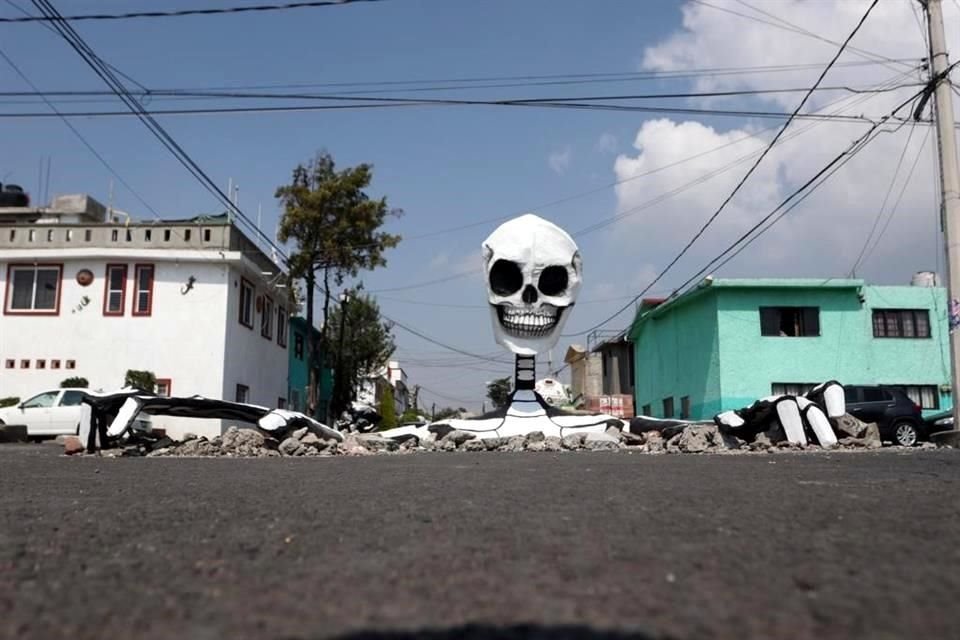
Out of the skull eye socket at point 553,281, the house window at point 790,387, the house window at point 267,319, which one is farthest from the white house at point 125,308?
the house window at point 790,387

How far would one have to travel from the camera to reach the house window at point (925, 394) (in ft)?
85.9

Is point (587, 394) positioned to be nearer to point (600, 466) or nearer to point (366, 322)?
point (366, 322)

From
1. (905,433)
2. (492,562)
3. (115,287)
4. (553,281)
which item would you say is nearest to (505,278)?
(553,281)

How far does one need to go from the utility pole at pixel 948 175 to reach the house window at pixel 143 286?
21244mm

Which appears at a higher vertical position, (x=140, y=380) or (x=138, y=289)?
(x=138, y=289)

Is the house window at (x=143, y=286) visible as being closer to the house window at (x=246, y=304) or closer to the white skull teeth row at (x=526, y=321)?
the house window at (x=246, y=304)

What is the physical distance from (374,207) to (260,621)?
2536 centimetres

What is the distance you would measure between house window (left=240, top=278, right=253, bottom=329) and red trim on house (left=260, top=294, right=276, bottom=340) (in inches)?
61.1

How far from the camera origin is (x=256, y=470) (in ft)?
25.0

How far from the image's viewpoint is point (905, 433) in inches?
753

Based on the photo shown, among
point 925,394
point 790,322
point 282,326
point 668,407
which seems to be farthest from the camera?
point 282,326

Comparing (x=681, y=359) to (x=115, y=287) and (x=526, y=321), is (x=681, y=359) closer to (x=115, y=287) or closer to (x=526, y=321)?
(x=526, y=321)

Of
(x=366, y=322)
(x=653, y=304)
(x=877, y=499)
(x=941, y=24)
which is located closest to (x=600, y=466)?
(x=877, y=499)

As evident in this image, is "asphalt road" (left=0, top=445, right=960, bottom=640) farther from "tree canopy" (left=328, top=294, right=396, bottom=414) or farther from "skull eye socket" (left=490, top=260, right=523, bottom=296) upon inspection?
"tree canopy" (left=328, top=294, right=396, bottom=414)
